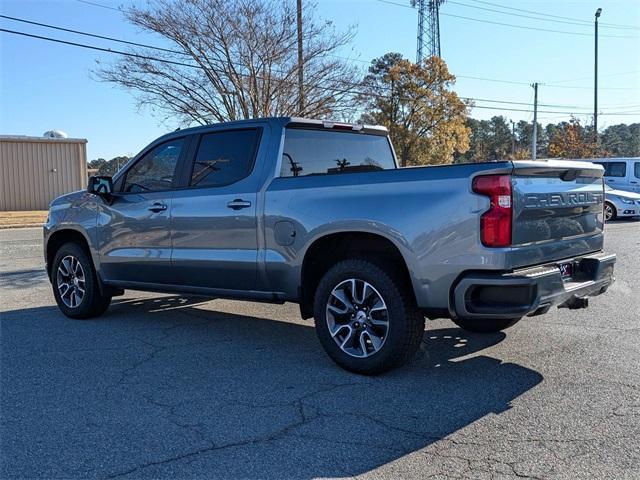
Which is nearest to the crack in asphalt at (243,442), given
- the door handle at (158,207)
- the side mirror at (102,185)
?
the door handle at (158,207)

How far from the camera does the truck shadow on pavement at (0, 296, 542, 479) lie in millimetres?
3312

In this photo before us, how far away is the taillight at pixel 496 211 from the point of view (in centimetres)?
395

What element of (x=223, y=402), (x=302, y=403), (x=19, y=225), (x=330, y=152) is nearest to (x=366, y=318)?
(x=302, y=403)

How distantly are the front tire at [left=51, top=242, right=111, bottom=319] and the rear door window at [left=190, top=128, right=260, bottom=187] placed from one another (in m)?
1.85

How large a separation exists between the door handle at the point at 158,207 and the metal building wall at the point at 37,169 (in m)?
27.9

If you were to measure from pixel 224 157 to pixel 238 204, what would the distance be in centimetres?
59

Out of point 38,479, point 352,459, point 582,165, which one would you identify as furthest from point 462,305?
point 38,479

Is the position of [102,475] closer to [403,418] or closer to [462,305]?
[403,418]

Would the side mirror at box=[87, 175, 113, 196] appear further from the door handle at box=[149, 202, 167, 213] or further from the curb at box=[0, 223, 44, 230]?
the curb at box=[0, 223, 44, 230]

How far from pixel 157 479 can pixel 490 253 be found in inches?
95.3

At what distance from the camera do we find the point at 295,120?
5449 mm

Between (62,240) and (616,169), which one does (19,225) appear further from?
(616,169)

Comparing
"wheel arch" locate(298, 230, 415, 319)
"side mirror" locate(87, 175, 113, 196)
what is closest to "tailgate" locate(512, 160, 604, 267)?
"wheel arch" locate(298, 230, 415, 319)

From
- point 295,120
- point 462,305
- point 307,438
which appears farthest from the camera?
point 295,120
